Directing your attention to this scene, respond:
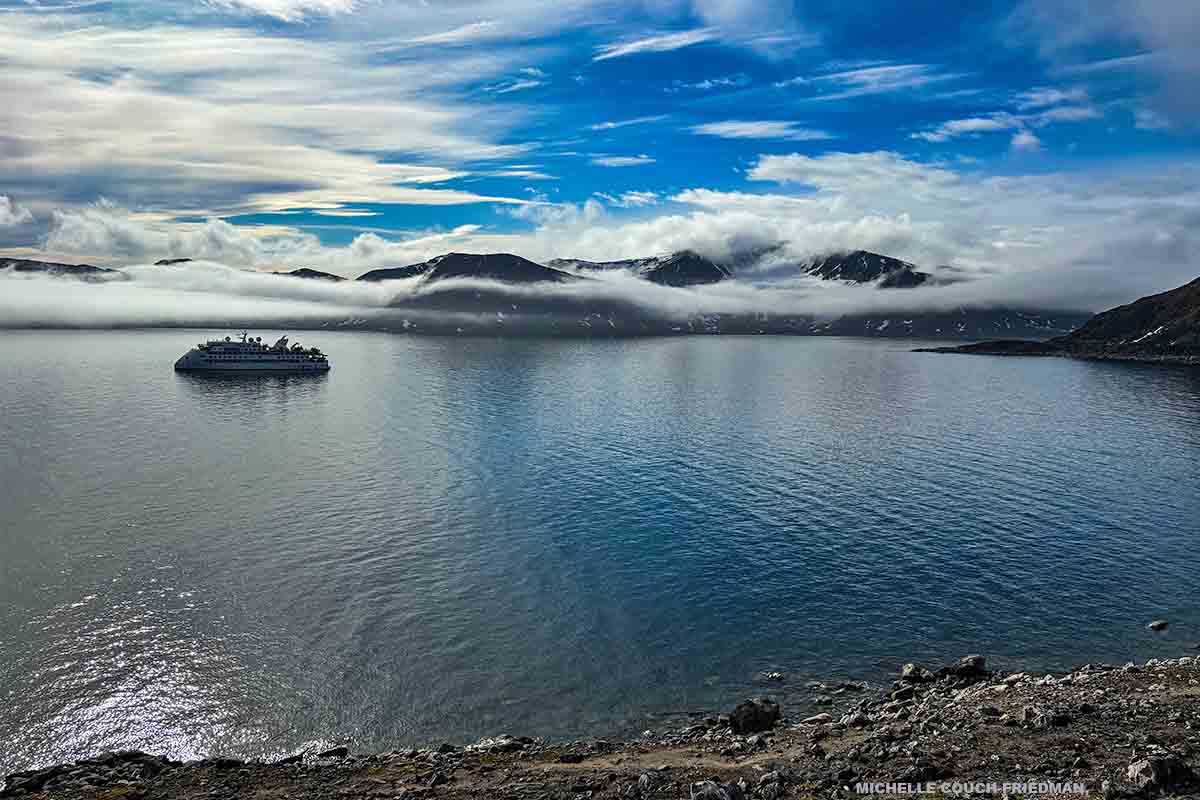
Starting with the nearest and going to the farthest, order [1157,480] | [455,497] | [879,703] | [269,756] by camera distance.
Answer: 1. [269,756]
2. [879,703]
3. [455,497]
4. [1157,480]

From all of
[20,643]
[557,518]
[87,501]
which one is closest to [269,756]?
[20,643]

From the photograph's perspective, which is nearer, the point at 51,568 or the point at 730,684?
the point at 730,684

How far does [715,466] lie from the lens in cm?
8631

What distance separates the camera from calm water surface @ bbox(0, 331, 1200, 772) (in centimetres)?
3575

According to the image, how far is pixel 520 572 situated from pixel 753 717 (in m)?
23.7

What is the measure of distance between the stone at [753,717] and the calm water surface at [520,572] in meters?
4.12

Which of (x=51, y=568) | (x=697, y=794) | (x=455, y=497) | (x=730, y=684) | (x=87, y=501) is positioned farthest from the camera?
(x=455, y=497)

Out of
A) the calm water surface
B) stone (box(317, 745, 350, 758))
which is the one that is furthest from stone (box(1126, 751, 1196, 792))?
stone (box(317, 745, 350, 758))

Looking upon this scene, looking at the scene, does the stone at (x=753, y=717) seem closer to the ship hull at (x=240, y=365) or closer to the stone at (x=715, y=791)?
the stone at (x=715, y=791)

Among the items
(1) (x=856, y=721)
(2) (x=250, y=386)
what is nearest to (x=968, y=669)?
(1) (x=856, y=721)

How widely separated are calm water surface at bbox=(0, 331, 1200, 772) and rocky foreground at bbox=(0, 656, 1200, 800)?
12.3ft

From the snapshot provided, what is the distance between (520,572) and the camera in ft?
171

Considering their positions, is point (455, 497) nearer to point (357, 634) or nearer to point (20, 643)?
point (357, 634)

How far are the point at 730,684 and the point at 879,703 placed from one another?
7372mm
